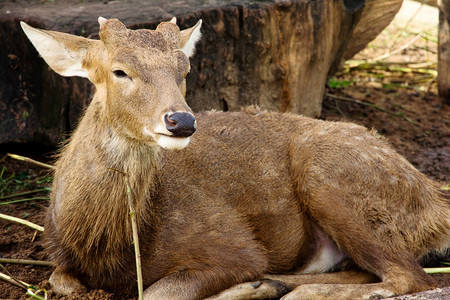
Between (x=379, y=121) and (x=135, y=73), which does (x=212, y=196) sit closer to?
(x=135, y=73)

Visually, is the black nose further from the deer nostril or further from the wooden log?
the wooden log

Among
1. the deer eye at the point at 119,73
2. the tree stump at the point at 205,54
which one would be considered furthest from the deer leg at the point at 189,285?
the tree stump at the point at 205,54

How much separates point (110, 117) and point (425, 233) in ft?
9.03

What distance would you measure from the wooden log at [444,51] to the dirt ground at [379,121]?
0.72ft

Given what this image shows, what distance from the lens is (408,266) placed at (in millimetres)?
5270

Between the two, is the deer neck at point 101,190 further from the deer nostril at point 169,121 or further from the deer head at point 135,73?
the deer nostril at point 169,121

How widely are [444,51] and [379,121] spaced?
1.36 metres

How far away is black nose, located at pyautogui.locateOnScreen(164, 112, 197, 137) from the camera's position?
4.20 metres

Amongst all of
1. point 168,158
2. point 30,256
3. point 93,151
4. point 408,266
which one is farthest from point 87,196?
point 408,266

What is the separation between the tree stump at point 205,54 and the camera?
22.2 ft

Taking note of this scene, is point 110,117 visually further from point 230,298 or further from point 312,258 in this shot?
Result: point 312,258

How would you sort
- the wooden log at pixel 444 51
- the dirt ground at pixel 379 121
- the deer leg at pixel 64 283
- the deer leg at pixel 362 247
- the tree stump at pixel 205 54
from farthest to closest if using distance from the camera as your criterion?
1. the wooden log at pixel 444 51
2. the tree stump at pixel 205 54
3. the dirt ground at pixel 379 121
4. the deer leg at pixel 362 247
5. the deer leg at pixel 64 283

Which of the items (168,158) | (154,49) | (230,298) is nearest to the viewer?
(154,49)

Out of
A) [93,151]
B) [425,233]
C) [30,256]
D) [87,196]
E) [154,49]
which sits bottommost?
[30,256]
